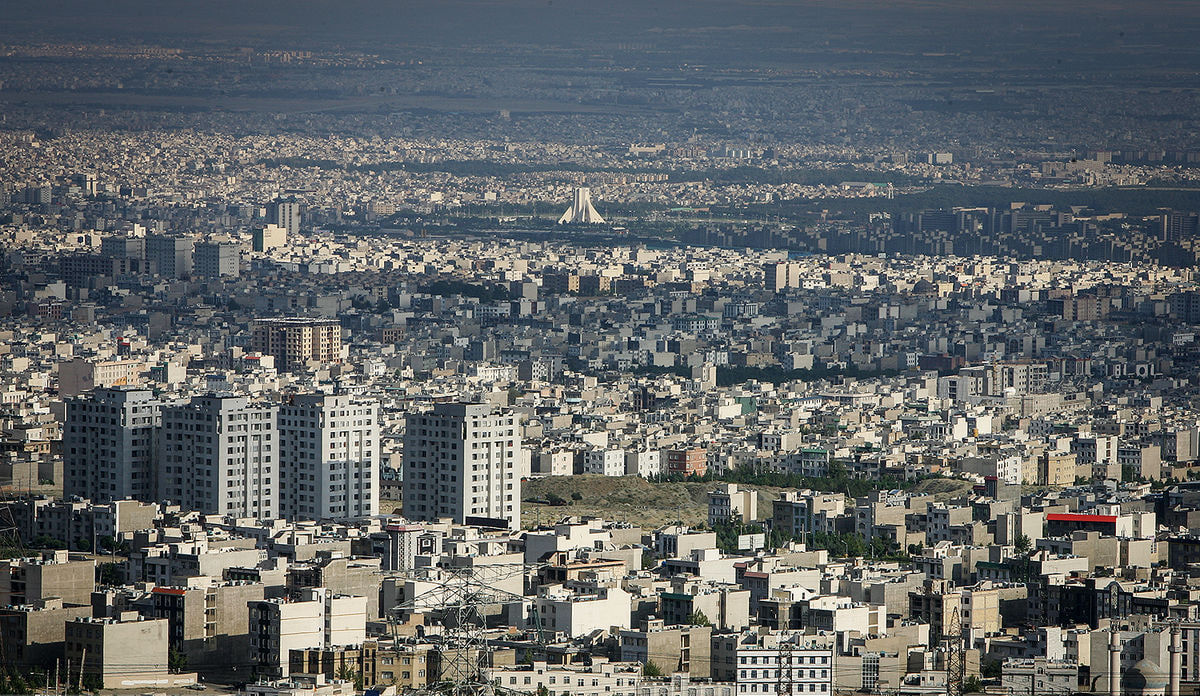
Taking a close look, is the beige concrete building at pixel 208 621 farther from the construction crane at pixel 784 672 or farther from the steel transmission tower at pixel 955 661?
the steel transmission tower at pixel 955 661

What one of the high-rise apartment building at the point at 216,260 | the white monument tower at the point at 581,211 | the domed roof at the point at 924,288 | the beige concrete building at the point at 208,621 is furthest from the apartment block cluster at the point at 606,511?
the white monument tower at the point at 581,211

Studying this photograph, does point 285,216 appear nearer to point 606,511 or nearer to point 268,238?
point 268,238

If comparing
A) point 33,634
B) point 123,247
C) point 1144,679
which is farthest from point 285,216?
point 1144,679

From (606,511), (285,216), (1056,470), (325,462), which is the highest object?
(285,216)

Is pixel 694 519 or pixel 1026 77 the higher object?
pixel 1026 77

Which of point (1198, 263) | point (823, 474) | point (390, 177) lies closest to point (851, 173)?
point (390, 177)

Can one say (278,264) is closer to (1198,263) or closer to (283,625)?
(1198,263)
